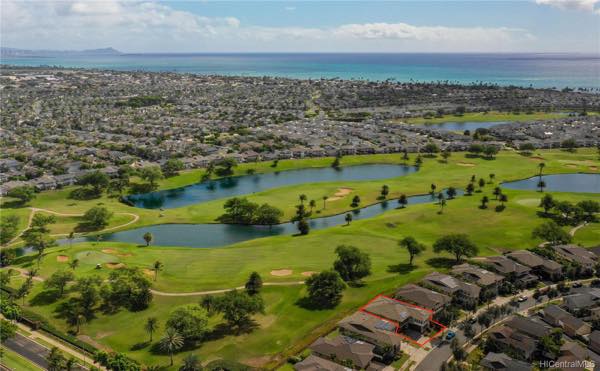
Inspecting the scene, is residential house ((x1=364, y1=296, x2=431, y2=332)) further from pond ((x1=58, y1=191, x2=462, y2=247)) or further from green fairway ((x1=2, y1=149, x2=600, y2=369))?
pond ((x1=58, y1=191, x2=462, y2=247))

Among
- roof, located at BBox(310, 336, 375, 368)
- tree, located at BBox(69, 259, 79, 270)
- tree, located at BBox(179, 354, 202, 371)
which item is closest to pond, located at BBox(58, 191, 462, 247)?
tree, located at BBox(69, 259, 79, 270)

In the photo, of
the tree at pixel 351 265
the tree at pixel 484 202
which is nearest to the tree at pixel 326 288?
the tree at pixel 351 265

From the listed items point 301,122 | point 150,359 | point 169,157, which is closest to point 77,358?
point 150,359

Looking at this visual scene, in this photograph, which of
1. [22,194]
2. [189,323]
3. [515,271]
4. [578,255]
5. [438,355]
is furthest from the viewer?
[22,194]

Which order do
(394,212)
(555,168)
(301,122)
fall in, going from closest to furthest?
(394,212) < (555,168) < (301,122)

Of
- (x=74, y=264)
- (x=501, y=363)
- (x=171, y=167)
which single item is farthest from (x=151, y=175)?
(x=501, y=363)

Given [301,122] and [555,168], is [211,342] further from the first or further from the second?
[301,122]

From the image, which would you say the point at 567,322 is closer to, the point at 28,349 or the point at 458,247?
the point at 458,247
